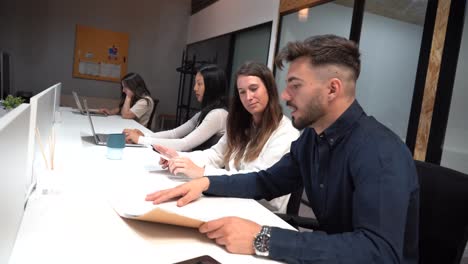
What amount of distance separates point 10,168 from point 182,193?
1.86 ft

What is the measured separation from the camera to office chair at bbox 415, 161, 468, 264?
101 cm

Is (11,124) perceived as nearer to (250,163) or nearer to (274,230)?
(274,230)

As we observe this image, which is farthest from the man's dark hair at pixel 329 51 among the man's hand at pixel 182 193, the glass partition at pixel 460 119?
the glass partition at pixel 460 119

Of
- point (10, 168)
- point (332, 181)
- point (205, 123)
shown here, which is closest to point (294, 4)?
point (205, 123)

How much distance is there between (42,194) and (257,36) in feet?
11.5

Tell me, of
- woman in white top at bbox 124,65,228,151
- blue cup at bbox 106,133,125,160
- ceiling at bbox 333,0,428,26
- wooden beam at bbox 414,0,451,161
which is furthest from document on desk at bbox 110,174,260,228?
ceiling at bbox 333,0,428,26

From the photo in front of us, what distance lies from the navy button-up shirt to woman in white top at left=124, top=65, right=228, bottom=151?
1115 mm

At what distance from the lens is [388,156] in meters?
0.87

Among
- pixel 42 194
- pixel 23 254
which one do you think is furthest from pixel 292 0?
pixel 23 254

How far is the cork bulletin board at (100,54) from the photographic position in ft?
21.6

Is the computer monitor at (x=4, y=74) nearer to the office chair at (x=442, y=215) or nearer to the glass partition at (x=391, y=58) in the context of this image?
the glass partition at (x=391, y=58)

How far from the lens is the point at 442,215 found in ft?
3.44

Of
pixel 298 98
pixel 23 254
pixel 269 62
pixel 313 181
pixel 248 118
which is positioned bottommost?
pixel 23 254

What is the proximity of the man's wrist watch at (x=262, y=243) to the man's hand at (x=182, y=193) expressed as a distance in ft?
1.08
